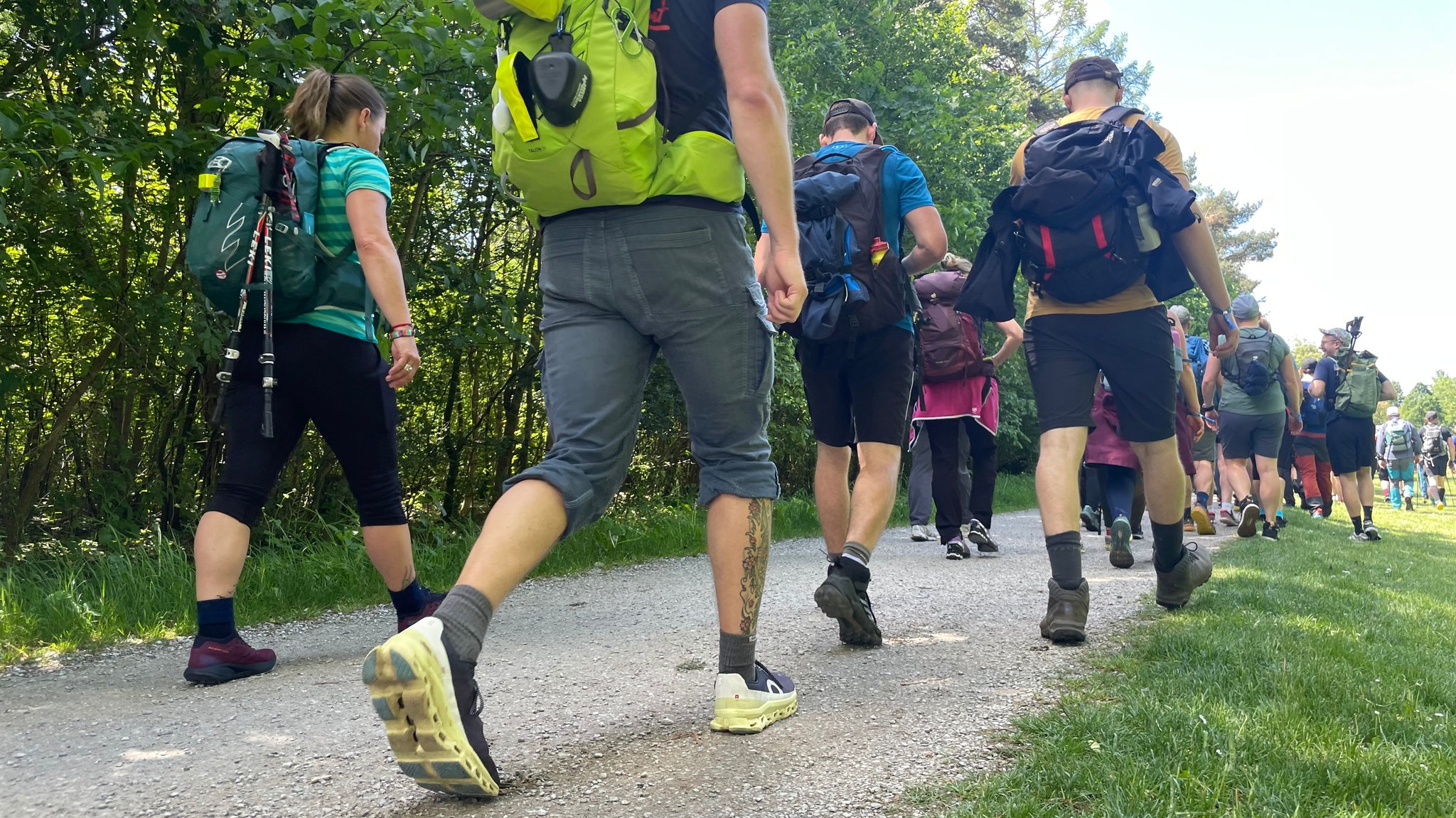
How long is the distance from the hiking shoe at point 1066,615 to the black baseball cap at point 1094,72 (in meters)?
1.99

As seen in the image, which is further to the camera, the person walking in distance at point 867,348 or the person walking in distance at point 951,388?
the person walking in distance at point 951,388

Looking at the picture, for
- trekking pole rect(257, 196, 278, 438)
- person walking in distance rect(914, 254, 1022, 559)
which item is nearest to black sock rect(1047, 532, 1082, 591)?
trekking pole rect(257, 196, 278, 438)

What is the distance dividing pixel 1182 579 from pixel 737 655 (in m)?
2.75

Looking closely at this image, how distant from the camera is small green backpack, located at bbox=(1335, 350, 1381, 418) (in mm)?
11555

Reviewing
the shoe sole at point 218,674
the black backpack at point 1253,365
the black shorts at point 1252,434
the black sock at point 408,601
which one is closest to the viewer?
the shoe sole at point 218,674

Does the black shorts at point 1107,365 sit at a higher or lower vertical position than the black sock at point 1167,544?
higher

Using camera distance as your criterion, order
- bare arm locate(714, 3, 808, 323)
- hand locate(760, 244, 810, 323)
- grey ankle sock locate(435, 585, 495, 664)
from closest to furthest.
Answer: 1. grey ankle sock locate(435, 585, 495, 664)
2. bare arm locate(714, 3, 808, 323)
3. hand locate(760, 244, 810, 323)

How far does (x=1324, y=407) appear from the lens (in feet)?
39.4

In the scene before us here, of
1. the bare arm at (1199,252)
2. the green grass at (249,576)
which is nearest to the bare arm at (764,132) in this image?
the bare arm at (1199,252)

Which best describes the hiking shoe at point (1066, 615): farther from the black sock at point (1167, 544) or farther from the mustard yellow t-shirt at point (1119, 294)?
the mustard yellow t-shirt at point (1119, 294)

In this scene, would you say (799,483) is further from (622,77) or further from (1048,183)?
(622,77)

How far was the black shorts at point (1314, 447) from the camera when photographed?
12359 mm

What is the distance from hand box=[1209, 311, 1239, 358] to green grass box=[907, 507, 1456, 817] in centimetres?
111

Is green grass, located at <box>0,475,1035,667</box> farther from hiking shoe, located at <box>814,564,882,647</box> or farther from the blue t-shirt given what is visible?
the blue t-shirt
